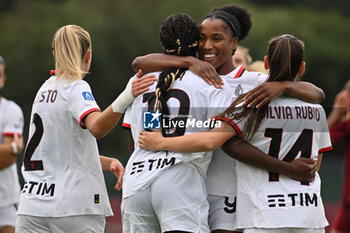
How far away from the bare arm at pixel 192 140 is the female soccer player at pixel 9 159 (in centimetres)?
298

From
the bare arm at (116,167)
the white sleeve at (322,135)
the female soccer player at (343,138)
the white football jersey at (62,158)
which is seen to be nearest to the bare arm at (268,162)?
the white sleeve at (322,135)

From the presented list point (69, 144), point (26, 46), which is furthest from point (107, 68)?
point (69, 144)

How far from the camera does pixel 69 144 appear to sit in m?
4.51

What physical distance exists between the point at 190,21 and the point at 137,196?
1159 mm

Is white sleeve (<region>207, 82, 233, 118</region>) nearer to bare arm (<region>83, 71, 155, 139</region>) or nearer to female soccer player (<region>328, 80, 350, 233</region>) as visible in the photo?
bare arm (<region>83, 71, 155, 139</region>)

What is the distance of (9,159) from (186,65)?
325 cm

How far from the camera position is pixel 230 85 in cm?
430

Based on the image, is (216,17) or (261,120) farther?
(216,17)

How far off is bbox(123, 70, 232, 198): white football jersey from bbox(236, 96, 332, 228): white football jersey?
228 mm

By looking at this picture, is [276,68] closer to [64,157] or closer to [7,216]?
[64,157]

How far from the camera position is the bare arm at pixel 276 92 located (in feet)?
13.3

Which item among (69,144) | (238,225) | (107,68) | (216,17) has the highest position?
(216,17)

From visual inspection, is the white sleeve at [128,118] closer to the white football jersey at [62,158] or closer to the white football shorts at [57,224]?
the white football jersey at [62,158]

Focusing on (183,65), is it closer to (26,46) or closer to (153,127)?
(153,127)
